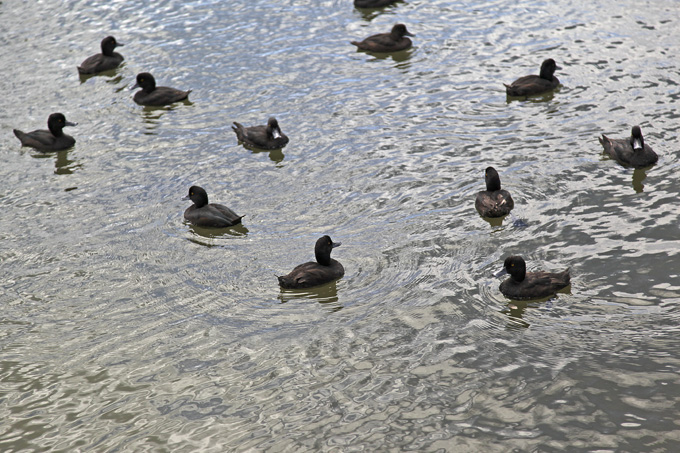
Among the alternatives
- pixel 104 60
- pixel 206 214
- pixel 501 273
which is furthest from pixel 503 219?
pixel 104 60

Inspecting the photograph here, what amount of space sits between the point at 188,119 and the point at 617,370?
11377 mm

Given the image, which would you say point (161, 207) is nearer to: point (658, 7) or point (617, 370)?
point (617, 370)

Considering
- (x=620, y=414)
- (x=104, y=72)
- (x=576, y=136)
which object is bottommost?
(x=620, y=414)

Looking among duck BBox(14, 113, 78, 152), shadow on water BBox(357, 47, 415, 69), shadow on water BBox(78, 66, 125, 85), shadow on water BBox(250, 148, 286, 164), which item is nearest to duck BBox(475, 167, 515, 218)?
shadow on water BBox(250, 148, 286, 164)

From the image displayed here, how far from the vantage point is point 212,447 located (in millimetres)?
7973

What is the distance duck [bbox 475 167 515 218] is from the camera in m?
11.9

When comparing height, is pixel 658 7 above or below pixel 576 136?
above

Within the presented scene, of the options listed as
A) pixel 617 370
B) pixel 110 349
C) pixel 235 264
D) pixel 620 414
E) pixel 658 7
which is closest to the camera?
pixel 620 414

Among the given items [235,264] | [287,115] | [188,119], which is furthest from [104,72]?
[235,264]

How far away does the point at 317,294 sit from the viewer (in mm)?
10703

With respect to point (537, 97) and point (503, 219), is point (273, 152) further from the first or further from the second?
point (537, 97)

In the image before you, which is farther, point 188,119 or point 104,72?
point 104,72

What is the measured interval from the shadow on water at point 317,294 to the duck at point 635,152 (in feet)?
19.3

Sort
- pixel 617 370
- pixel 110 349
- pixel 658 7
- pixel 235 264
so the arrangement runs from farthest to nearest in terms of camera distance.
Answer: pixel 658 7 → pixel 235 264 → pixel 110 349 → pixel 617 370
